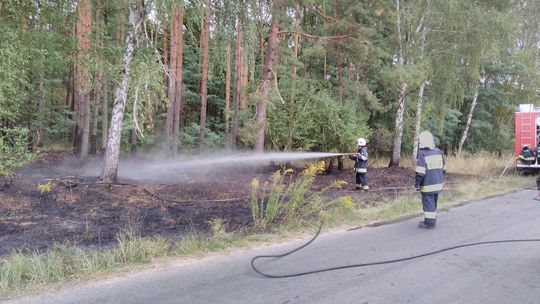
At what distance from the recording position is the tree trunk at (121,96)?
941 centimetres

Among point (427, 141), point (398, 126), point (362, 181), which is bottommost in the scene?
point (362, 181)

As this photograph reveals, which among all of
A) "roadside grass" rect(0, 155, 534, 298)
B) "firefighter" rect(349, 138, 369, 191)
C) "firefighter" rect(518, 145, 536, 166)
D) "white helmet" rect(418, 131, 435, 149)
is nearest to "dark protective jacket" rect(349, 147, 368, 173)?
"firefighter" rect(349, 138, 369, 191)

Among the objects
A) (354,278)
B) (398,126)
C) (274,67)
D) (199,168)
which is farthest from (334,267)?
(398,126)

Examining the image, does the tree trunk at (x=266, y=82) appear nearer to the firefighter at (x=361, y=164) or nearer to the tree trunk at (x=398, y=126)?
the firefighter at (x=361, y=164)

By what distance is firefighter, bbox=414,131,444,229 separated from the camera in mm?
6922

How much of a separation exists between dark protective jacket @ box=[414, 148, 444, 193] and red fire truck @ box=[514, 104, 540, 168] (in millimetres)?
10880

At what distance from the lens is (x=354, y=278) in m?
4.40

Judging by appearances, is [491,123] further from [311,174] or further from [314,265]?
[314,265]

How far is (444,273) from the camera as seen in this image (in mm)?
4590

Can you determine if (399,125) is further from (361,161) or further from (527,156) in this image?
(361,161)

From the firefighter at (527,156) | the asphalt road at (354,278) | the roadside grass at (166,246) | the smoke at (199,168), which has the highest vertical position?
the firefighter at (527,156)

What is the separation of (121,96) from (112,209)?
316cm

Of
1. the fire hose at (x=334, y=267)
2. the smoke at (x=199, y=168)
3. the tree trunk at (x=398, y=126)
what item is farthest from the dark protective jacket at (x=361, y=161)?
the tree trunk at (x=398, y=126)

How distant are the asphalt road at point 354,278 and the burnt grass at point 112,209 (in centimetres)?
130
